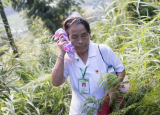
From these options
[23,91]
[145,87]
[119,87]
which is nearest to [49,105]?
[23,91]

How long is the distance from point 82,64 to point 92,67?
9cm

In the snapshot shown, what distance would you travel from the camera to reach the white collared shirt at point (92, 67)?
141 centimetres

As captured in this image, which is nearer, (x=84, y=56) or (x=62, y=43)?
(x=62, y=43)

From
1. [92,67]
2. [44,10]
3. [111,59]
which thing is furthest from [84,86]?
[44,10]

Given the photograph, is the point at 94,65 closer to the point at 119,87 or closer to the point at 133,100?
the point at 119,87

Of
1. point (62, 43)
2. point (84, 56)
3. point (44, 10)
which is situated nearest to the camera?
point (62, 43)

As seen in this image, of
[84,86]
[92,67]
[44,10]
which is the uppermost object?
[44,10]

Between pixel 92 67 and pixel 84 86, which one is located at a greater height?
pixel 92 67

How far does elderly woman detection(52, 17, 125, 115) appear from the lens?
139cm

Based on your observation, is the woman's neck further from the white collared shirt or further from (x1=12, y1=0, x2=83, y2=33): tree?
(x1=12, y1=0, x2=83, y2=33): tree

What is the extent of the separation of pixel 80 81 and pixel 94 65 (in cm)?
17

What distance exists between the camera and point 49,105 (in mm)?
2145

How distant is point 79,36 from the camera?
138cm

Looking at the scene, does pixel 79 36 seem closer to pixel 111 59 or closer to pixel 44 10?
pixel 111 59
